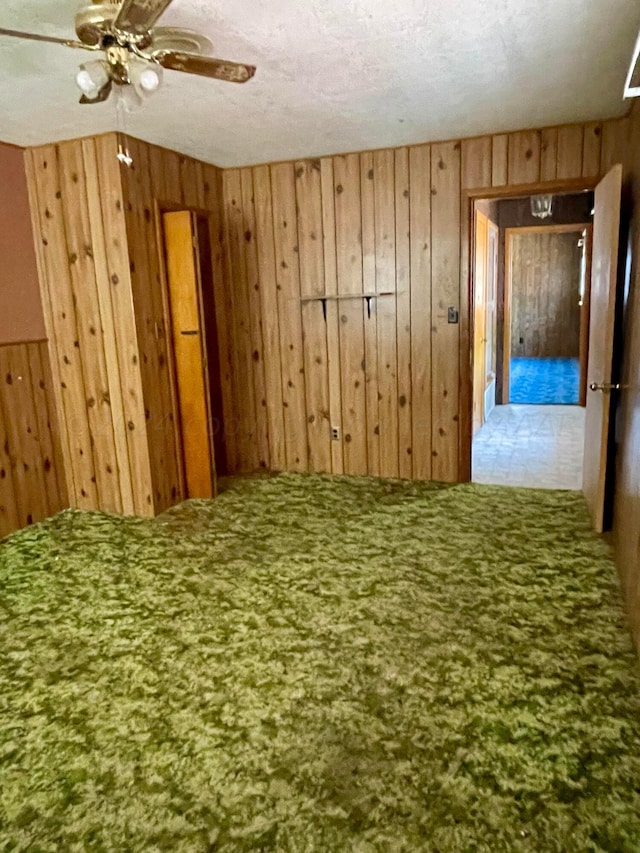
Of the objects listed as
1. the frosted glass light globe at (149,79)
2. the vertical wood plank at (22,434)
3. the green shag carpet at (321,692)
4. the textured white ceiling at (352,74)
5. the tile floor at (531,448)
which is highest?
the textured white ceiling at (352,74)

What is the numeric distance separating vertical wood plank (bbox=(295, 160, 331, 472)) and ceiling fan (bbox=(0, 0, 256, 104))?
225 centimetres

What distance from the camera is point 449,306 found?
4223 millimetres

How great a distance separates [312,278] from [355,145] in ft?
3.16

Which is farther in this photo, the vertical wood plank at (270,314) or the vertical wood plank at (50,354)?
the vertical wood plank at (270,314)

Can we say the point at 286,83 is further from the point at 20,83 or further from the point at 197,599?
the point at 197,599

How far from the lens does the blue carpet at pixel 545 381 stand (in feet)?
25.9

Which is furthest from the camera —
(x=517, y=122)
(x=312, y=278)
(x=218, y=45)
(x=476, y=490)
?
(x=312, y=278)

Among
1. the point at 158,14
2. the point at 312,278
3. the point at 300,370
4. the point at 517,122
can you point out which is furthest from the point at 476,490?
the point at 158,14

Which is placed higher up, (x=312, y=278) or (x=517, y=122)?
(x=517, y=122)

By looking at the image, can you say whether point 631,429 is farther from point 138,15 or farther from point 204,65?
point 138,15

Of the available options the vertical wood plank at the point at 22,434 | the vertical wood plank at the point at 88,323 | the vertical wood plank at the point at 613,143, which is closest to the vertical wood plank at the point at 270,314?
the vertical wood plank at the point at 88,323

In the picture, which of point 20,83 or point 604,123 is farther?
point 604,123

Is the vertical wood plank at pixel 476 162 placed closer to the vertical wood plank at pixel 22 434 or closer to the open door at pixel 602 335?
the open door at pixel 602 335

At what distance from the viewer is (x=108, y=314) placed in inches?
150
